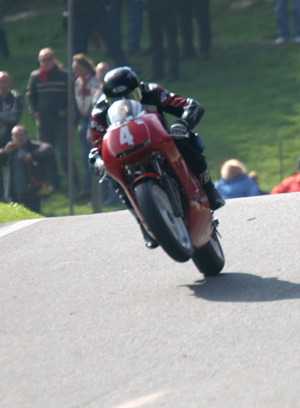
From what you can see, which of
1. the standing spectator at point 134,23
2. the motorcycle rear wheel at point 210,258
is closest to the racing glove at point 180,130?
the motorcycle rear wheel at point 210,258

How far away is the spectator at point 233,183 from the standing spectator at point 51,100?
1.98 m

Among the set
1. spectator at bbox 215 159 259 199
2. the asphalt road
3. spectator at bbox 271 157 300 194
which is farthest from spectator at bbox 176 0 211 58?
the asphalt road

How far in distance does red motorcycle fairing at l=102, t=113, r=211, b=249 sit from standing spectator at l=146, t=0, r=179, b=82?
828cm

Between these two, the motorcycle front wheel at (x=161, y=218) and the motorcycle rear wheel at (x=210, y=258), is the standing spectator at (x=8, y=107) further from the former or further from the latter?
the motorcycle front wheel at (x=161, y=218)

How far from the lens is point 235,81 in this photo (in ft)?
51.0

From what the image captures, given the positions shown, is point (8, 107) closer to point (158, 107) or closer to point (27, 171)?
point (27, 171)

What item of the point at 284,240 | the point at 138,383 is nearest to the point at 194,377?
Result: the point at 138,383

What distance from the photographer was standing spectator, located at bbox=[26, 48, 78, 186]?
10.7m

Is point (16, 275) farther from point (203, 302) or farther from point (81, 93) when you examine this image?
point (81, 93)

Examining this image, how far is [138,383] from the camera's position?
4.35m

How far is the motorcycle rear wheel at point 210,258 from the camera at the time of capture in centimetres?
590

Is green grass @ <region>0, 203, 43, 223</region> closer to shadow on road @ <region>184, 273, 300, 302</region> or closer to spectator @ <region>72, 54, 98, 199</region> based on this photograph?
spectator @ <region>72, 54, 98, 199</region>

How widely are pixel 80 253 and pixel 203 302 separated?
174 cm

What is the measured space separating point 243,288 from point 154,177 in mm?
1023
